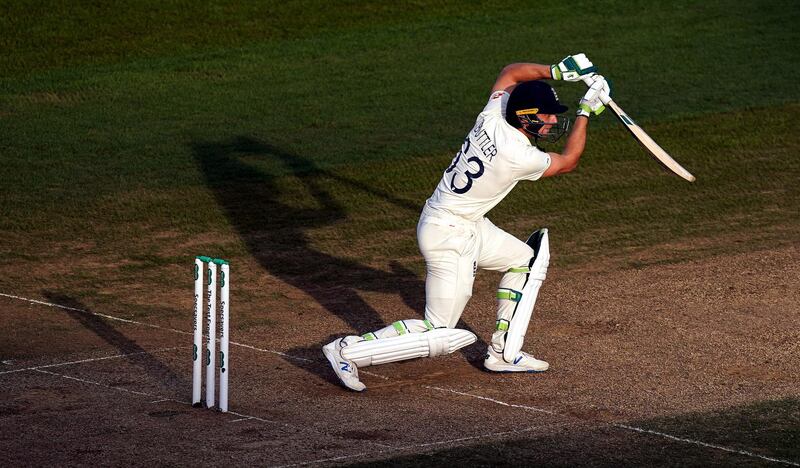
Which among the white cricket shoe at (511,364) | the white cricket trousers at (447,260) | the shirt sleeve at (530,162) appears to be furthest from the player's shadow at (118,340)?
the shirt sleeve at (530,162)

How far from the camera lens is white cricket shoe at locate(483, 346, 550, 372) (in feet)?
30.8

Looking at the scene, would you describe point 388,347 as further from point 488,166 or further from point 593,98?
point 593,98

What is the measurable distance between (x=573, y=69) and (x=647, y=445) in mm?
2891

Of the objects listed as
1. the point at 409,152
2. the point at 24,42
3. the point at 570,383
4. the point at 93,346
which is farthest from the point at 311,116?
the point at 570,383

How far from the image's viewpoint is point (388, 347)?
877 cm

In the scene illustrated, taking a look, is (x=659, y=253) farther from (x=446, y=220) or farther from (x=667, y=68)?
(x=667, y=68)

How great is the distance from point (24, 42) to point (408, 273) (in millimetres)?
10525

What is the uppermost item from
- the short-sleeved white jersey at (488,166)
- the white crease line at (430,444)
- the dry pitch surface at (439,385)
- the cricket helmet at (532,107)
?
the cricket helmet at (532,107)

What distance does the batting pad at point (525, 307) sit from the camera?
9.24m

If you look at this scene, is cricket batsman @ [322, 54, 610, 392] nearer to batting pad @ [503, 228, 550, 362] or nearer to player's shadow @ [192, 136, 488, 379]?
batting pad @ [503, 228, 550, 362]

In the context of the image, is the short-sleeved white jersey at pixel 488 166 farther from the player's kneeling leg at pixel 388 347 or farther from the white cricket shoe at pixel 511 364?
the white cricket shoe at pixel 511 364

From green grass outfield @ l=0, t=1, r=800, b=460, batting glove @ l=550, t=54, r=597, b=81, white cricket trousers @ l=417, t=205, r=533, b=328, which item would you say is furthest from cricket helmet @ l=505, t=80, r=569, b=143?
green grass outfield @ l=0, t=1, r=800, b=460

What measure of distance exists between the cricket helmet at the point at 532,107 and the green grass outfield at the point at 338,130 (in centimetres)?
274

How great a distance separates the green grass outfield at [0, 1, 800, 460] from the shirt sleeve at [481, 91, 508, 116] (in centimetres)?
305
